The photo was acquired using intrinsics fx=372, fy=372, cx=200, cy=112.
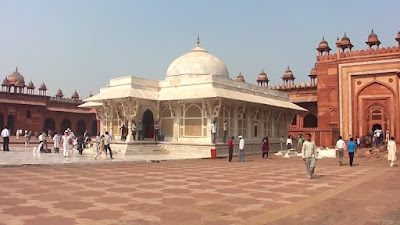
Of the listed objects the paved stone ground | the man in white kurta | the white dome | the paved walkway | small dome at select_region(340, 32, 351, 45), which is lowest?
the paved stone ground

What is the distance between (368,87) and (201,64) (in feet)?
58.0

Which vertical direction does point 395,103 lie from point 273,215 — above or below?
above

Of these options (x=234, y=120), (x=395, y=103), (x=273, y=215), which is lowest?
(x=273, y=215)

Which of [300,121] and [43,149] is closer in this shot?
[43,149]

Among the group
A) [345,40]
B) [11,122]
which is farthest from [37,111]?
[345,40]

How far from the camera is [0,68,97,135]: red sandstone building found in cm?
4156

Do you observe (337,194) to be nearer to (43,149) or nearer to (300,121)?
(43,149)

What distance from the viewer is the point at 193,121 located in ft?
68.9

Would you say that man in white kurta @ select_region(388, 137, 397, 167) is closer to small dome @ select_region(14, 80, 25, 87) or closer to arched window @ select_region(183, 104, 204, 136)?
arched window @ select_region(183, 104, 204, 136)

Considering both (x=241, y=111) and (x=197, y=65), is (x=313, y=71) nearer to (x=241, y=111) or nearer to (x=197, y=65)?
(x=197, y=65)

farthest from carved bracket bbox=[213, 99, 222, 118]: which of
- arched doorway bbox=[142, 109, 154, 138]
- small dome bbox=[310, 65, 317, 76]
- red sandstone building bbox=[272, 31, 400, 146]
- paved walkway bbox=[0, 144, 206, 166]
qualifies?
small dome bbox=[310, 65, 317, 76]

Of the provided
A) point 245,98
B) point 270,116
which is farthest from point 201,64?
point 270,116

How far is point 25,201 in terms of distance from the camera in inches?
250

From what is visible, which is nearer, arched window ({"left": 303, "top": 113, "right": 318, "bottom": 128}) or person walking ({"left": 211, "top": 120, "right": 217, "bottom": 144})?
person walking ({"left": 211, "top": 120, "right": 217, "bottom": 144})
